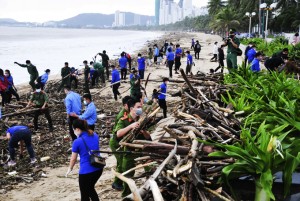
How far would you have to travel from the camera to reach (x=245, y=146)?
349cm

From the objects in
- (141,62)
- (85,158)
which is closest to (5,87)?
(141,62)

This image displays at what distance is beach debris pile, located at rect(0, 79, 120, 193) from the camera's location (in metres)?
8.14

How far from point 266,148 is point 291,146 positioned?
0.41 m

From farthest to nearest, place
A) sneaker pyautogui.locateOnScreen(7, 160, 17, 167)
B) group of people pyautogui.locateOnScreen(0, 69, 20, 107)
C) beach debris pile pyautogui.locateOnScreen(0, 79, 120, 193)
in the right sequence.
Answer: group of people pyautogui.locateOnScreen(0, 69, 20, 107) < sneaker pyautogui.locateOnScreen(7, 160, 17, 167) < beach debris pile pyautogui.locateOnScreen(0, 79, 120, 193)

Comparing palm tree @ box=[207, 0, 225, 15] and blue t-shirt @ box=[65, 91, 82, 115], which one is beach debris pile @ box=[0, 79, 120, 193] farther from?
palm tree @ box=[207, 0, 225, 15]

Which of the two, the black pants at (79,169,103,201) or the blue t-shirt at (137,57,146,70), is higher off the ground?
the blue t-shirt at (137,57,146,70)

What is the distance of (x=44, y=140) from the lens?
35.2 feet

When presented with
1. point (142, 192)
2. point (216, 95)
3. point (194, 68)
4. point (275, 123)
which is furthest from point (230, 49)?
point (194, 68)

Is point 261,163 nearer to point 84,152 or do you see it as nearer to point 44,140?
point 84,152

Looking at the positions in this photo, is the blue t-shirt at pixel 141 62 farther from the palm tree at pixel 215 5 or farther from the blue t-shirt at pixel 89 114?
the palm tree at pixel 215 5

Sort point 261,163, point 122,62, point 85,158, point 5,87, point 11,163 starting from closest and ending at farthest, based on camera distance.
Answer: point 261,163
point 85,158
point 11,163
point 5,87
point 122,62

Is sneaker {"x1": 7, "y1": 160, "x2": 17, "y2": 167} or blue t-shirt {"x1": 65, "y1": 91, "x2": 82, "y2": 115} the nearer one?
sneaker {"x1": 7, "y1": 160, "x2": 17, "y2": 167}

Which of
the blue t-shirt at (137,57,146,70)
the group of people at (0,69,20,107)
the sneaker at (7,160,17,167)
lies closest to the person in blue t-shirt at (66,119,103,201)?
the sneaker at (7,160,17,167)

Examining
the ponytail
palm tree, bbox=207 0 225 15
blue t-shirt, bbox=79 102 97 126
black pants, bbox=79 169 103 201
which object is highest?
palm tree, bbox=207 0 225 15
